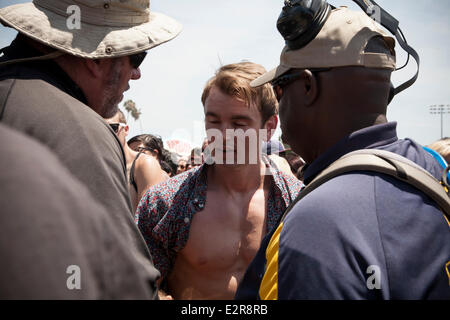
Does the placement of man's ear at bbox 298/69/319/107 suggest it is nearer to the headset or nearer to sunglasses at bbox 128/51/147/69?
the headset

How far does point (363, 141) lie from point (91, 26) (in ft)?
4.61

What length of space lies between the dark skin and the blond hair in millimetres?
1307

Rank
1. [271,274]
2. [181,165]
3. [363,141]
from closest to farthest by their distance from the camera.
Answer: [271,274] < [363,141] < [181,165]

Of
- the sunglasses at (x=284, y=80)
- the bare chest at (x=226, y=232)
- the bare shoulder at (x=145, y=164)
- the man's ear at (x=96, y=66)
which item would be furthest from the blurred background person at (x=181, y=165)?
the man's ear at (x=96, y=66)

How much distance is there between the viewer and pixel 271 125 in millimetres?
Answer: 3635

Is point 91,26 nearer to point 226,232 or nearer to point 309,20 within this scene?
point 309,20

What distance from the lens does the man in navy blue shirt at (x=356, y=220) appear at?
4.06 feet

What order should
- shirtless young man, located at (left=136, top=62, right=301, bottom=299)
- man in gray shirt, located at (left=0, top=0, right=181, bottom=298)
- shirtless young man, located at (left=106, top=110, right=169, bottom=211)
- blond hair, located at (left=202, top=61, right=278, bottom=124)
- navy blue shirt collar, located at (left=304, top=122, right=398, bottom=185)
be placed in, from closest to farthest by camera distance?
man in gray shirt, located at (left=0, top=0, right=181, bottom=298)
navy blue shirt collar, located at (left=304, top=122, right=398, bottom=185)
shirtless young man, located at (left=136, top=62, right=301, bottom=299)
blond hair, located at (left=202, top=61, right=278, bottom=124)
shirtless young man, located at (left=106, top=110, right=169, bottom=211)

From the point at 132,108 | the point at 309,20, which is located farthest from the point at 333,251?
the point at 132,108

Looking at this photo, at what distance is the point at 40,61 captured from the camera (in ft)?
5.51

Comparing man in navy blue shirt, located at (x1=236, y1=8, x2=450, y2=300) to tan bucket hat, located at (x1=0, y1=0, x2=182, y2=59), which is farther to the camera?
tan bucket hat, located at (x1=0, y1=0, x2=182, y2=59)

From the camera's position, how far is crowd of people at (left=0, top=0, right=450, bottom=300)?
0.51 meters

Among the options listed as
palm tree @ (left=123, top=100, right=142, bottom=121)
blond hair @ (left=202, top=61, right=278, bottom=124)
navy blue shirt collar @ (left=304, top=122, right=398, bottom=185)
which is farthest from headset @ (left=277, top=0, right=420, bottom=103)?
palm tree @ (left=123, top=100, right=142, bottom=121)
